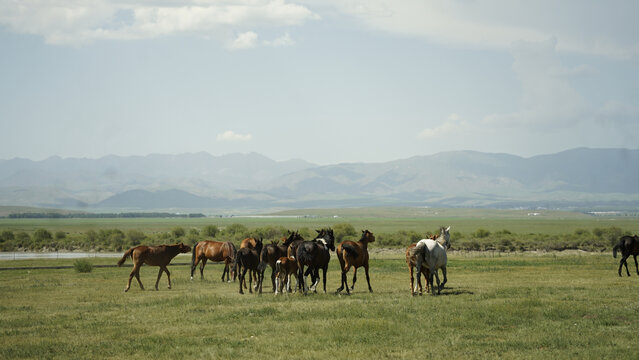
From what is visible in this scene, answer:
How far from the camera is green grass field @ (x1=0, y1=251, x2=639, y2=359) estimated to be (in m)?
13.5

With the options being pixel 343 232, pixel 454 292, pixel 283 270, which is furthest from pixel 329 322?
pixel 343 232

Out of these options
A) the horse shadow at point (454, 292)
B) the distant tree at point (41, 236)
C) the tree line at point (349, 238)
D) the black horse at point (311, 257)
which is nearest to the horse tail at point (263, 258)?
the black horse at point (311, 257)

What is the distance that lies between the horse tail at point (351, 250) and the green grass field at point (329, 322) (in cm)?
145

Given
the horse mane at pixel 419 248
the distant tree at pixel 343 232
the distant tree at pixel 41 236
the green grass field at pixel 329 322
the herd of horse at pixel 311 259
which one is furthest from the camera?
the distant tree at pixel 41 236

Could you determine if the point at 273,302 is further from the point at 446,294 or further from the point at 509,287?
the point at 509,287

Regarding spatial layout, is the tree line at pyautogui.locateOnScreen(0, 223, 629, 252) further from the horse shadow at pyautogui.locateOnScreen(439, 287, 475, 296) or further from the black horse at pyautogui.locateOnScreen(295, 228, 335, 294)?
the black horse at pyautogui.locateOnScreen(295, 228, 335, 294)

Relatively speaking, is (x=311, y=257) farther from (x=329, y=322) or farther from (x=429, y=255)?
(x=329, y=322)

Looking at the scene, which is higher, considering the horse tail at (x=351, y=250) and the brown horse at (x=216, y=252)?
the horse tail at (x=351, y=250)

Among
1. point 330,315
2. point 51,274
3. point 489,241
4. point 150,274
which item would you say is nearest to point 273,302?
point 330,315

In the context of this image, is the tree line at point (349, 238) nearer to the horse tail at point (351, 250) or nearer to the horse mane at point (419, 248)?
the horse tail at point (351, 250)

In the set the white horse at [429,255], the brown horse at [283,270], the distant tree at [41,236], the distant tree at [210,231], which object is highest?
the white horse at [429,255]

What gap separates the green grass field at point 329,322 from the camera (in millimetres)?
13516

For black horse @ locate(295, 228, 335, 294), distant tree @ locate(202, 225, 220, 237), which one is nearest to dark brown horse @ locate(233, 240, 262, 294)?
black horse @ locate(295, 228, 335, 294)

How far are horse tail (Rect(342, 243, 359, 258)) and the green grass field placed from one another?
145cm
